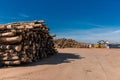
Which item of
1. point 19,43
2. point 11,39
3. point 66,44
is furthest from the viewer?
point 66,44

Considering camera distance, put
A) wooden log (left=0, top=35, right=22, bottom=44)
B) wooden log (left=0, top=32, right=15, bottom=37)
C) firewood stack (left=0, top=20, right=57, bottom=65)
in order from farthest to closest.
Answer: wooden log (left=0, top=32, right=15, bottom=37) → wooden log (left=0, top=35, right=22, bottom=44) → firewood stack (left=0, top=20, right=57, bottom=65)

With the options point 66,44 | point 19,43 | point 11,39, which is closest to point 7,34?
point 11,39

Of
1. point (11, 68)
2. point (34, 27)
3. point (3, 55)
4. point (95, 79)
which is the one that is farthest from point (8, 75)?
point (34, 27)

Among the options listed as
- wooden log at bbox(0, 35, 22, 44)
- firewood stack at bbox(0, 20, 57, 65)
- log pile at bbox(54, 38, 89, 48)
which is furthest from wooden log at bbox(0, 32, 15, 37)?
log pile at bbox(54, 38, 89, 48)

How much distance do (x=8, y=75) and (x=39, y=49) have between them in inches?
203

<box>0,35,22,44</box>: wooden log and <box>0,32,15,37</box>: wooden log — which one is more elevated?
<box>0,32,15,37</box>: wooden log

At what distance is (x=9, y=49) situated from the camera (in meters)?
12.5

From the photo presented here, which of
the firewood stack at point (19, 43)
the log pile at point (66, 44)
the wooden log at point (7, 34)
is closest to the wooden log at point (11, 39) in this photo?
the firewood stack at point (19, 43)

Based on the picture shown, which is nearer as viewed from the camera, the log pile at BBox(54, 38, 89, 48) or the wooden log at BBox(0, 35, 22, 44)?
the wooden log at BBox(0, 35, 22, 44)

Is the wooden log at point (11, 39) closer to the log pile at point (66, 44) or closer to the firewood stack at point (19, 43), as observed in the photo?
the firewood stack at point (19, 43)

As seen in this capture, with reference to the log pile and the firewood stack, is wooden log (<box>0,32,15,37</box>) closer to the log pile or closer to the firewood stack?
the firewood stack

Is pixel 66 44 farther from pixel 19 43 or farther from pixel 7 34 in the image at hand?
pixel 7 34

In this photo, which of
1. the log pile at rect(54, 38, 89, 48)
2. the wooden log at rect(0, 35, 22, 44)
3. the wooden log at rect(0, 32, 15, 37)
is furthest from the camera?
the log pile at rect(54, 38, 89, 48)

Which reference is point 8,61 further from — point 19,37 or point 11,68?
point 19,37
